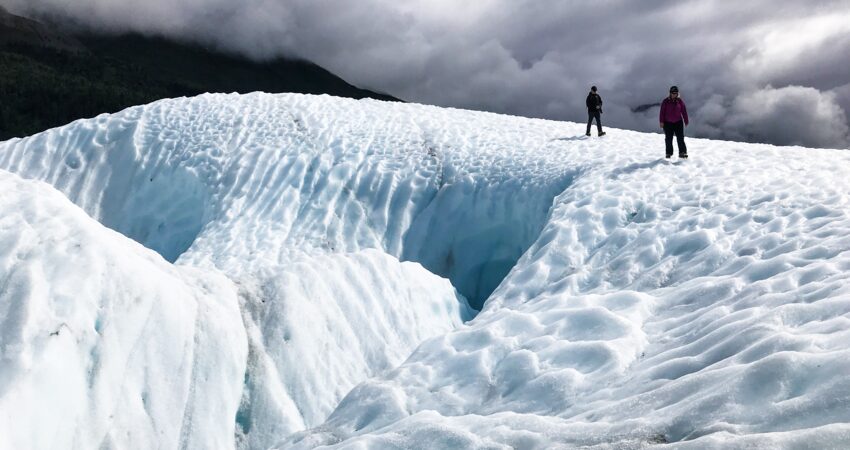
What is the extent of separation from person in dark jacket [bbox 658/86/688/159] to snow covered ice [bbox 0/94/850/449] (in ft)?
1.10

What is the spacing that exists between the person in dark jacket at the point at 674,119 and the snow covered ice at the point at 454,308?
1.10 feet

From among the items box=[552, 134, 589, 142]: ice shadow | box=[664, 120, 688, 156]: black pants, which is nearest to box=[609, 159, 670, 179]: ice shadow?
box=[664, 120, 688, 156]: black pants

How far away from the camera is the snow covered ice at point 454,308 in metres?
5.26

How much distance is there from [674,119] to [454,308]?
6.38 meters

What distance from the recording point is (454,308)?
11633 mm

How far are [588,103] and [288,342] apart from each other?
38.2 feet

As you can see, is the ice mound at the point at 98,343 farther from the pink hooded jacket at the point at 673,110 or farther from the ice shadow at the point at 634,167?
the pink hooded jacket at the point at 673,110

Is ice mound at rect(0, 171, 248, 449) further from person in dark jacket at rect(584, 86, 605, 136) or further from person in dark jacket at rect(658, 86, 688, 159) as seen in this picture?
person in dark jacket at rect(584, 86, 605, 136)

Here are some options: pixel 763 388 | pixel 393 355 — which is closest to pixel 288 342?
pixel 393 355

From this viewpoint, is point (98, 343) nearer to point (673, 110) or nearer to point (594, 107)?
point (673, 110)

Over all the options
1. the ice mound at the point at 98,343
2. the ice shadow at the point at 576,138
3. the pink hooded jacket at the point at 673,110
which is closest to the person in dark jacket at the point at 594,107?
the ice shadow at the point at 576,138

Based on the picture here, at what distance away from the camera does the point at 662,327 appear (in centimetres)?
694

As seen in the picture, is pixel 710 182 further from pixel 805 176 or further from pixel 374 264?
pixel 374 264

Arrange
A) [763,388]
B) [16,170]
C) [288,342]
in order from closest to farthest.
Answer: [763,388], [288,342], [16,170]
